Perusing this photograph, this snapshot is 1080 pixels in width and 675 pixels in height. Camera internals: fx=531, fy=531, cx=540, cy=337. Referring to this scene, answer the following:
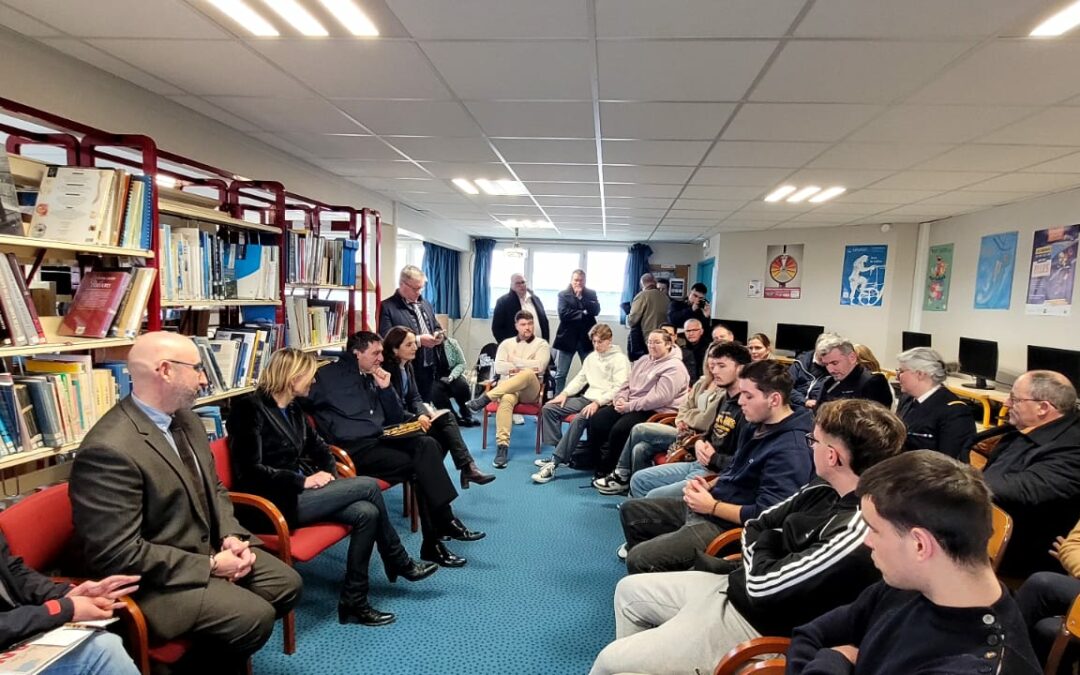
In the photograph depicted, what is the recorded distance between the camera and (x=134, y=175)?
212 cm

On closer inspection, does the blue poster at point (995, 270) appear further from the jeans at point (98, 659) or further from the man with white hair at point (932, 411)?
the jeans at point (98, 659)

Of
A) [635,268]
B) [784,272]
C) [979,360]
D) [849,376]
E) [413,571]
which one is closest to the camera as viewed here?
[413,571]

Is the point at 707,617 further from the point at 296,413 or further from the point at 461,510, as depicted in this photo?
the point at 461,510

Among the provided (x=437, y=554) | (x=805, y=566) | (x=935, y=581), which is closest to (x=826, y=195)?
(x=805, y=566)

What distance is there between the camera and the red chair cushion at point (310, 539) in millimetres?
2109

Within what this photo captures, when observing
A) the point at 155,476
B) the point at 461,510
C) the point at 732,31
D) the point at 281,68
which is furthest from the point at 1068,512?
the point at 281,68

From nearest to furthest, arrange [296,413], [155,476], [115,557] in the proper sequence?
[115,557] → [155,476] → [296,413]

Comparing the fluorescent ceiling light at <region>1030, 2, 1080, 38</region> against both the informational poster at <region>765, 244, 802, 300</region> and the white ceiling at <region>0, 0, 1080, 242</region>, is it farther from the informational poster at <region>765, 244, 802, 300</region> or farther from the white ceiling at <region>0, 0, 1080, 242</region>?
the informational poster at <region>765, 244, 802, 300</region>

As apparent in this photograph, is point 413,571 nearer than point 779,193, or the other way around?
point 413,571

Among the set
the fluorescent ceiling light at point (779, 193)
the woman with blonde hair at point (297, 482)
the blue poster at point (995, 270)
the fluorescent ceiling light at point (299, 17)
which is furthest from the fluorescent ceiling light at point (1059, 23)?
the blue poster at point (995, 270)

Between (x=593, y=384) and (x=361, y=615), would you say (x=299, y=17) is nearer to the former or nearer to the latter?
(x=361, y=615)

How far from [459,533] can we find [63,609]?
1919 millimetres

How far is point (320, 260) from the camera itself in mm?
3697

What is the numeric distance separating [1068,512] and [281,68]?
374 cm
